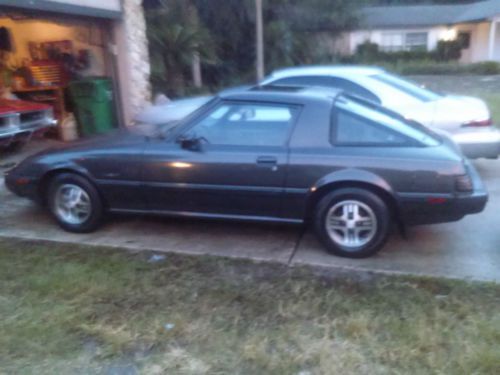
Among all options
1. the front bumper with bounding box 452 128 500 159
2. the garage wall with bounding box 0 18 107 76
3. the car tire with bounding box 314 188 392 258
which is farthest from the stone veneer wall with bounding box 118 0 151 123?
the car tire with bounding box 314 188 392 258

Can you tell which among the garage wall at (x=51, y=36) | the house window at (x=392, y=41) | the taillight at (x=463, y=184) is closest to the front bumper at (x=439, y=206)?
the taillight at (x=463, y=184)

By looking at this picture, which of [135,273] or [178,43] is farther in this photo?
[178,43]

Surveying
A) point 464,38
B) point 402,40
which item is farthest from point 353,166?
point 464,38

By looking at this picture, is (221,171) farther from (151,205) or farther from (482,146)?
(482,146)

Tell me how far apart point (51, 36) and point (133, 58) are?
202 centimetres

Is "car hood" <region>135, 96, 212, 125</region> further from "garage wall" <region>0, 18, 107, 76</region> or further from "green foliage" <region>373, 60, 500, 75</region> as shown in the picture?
"green foliage" <region>373, 60, 500, 75</region>

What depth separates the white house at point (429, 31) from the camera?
32.2 meters

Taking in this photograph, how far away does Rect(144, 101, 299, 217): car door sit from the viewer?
4883 millimetres

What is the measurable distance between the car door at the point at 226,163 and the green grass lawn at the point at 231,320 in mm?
568

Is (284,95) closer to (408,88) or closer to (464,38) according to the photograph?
(408,88)

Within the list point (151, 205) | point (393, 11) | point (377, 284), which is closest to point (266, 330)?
point (377, 284)

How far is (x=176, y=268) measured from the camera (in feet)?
15.2

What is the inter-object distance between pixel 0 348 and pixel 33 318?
36cm

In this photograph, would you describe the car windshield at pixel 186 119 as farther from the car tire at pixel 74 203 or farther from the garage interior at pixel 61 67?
the garage interior at pixel 61 67
